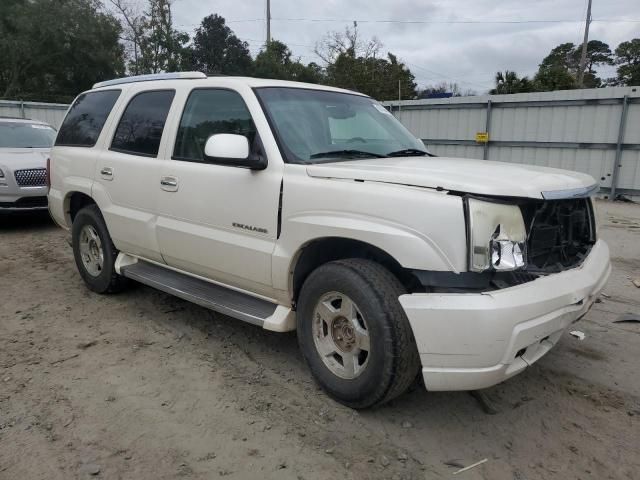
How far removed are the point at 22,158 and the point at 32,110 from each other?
1181 cm

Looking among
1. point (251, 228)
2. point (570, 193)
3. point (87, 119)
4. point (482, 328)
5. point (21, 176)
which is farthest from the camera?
point (21, 176)

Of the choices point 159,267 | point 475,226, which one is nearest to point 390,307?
→ point 475,226

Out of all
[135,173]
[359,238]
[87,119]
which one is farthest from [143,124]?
[359,238]

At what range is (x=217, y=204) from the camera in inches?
140

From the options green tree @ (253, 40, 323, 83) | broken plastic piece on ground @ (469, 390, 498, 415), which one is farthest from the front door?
green tree @ (253, 40, 323, 83)

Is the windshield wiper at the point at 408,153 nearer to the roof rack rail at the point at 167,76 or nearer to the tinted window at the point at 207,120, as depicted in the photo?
the tinted window at the point at 207,120

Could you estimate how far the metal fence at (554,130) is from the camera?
11.2 metres

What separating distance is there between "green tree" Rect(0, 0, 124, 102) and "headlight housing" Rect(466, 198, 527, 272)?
38184mm

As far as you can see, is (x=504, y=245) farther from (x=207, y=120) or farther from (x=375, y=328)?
(x=207, y=120)

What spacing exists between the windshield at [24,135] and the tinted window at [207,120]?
6.00 m

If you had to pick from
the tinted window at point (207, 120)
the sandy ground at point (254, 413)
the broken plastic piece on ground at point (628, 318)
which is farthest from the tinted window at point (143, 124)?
the broken plastic piece on ground at point (628, 318)

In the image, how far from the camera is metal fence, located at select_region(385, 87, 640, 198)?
11203 mm

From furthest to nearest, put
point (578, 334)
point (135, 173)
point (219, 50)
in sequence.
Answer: point (219, 50), point (135, 173), point (578, 334)

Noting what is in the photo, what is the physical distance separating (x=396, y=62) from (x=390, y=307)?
129 feet
